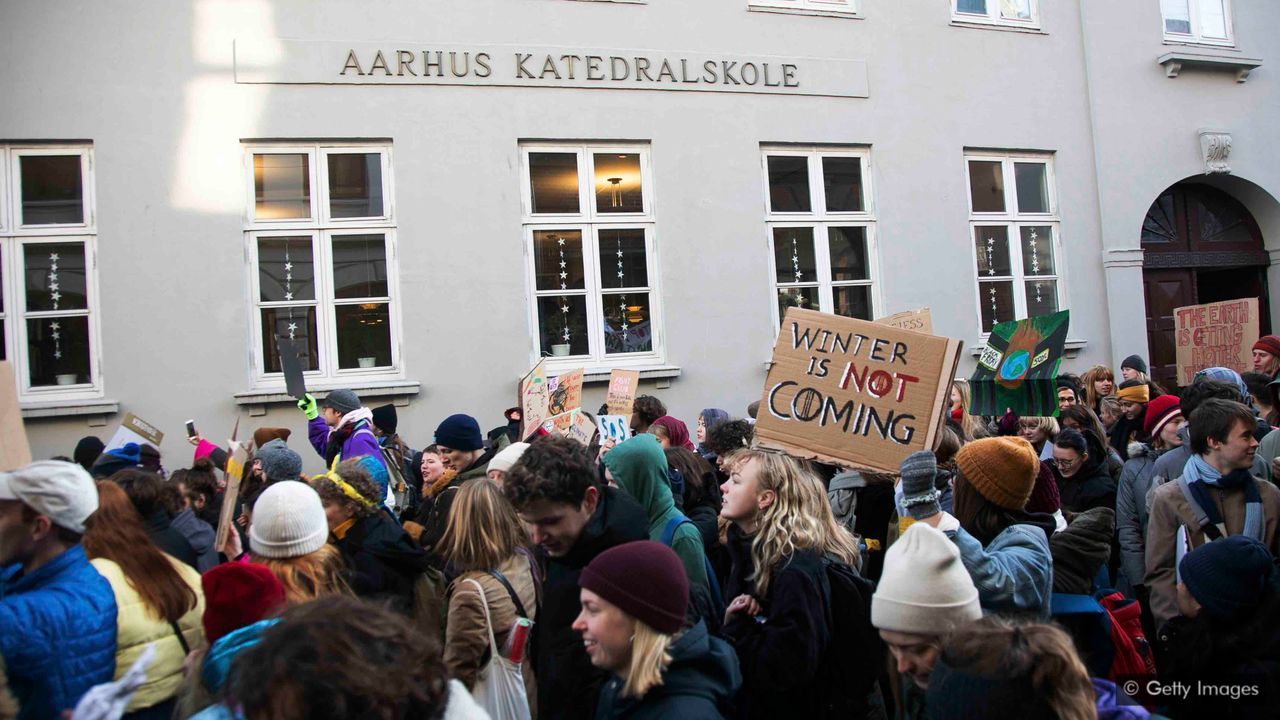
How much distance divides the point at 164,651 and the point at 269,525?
531 millimetres

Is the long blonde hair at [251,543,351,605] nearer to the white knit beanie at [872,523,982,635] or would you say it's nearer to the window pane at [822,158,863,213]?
the white knit beanie at [872,523,982,635]

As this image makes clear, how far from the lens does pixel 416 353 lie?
1041cm

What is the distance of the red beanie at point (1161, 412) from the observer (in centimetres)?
620

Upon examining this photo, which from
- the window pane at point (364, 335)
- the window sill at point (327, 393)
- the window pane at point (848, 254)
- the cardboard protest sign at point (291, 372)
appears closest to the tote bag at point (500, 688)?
the cardboard protest sign at point (291, 372)

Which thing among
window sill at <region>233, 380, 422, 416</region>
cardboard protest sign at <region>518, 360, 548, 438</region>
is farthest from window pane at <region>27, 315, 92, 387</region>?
cardboard protest sign at <region>518, 360, 548, 438</region>

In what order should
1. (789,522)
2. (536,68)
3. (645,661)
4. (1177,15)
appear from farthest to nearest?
(1177,15), (536,68), (789,522), (645,661)

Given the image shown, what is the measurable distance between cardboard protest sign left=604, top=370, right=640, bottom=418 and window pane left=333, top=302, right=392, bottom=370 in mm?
3417

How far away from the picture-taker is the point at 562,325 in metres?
11.1

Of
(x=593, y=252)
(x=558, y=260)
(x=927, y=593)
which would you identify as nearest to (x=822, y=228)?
(x=593, y=252)

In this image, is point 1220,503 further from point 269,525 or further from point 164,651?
point 164,651

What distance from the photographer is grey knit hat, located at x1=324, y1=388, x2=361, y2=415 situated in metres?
7.87

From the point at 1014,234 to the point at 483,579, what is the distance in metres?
10.8

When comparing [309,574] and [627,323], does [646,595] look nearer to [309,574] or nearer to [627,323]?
[309,574]

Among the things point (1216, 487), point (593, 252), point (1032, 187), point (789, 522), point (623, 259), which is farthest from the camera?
point (1032, 187)
